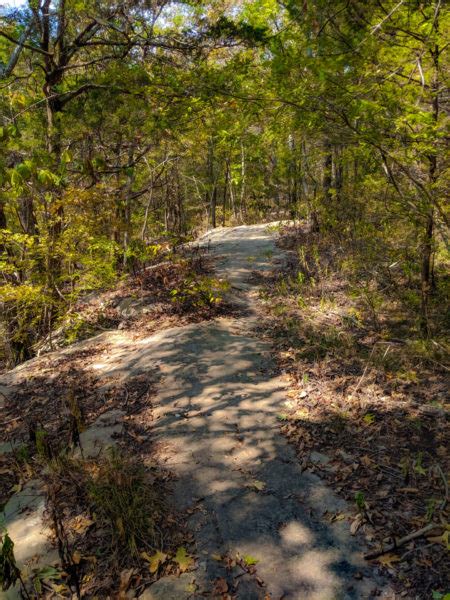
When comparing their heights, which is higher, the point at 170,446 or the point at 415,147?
the point at 415,147

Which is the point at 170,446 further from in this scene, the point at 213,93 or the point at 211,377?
the point at 213,93

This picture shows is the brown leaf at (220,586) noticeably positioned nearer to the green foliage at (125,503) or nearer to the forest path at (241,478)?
the forest path at (241,478)

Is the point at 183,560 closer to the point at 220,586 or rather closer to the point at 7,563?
the point at 220,586

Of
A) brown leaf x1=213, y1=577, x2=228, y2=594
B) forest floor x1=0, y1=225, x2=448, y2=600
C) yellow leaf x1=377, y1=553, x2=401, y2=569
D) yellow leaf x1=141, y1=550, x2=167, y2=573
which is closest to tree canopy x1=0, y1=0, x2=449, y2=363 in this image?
forest floor x1=0, y1=225, x2=448, y2=600

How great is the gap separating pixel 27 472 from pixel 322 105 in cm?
461

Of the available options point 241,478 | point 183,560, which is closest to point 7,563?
point 183,560

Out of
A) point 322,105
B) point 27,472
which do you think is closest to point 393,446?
point 322,105

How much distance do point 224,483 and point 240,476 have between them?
0.54 ft

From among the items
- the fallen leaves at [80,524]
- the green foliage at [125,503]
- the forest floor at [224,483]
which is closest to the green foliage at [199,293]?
the forest floor at [224,483]

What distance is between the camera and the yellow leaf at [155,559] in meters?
2.69

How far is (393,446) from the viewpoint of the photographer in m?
3.61

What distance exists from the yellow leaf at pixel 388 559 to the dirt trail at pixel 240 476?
123mm

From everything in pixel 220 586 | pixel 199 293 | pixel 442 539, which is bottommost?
pixel 220 586

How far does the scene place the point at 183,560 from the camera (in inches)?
108
